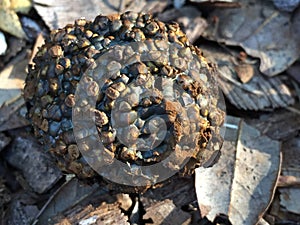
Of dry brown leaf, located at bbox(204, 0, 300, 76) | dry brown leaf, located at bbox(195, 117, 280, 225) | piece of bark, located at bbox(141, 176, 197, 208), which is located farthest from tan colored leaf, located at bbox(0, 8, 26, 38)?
dry brown leaf, located at bbox(195, 117, 280, 225)

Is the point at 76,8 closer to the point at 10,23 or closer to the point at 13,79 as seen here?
the point at 10,23

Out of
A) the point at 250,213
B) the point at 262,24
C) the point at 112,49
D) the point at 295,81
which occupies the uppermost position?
the point at 112,49

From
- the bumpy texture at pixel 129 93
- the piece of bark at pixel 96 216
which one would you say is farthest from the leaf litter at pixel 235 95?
the bumpy texture at pixel 129 93

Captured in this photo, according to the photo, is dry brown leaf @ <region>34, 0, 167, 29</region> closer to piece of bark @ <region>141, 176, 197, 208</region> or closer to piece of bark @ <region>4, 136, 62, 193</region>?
piece of bark @ <region>4, 136, 62, 193</region>

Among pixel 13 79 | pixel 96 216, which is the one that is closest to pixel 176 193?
pixel 96 216

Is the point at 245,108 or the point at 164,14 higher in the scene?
the point at 164,14

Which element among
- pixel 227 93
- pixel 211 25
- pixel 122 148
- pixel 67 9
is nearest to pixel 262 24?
pixel 211 25

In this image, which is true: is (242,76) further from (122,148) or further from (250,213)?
(122,148)
